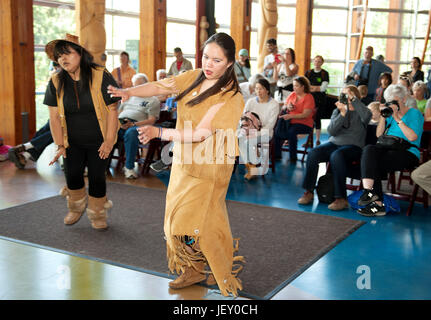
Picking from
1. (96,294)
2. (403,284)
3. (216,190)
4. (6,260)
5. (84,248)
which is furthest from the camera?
(84,248)

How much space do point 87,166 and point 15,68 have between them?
411cm

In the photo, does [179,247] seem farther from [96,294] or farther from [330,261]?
[330,261]

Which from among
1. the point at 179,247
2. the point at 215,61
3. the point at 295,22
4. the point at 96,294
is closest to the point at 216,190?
the point at 179,247

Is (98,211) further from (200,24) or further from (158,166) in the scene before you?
(200,24)

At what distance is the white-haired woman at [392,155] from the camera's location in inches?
186

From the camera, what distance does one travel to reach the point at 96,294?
Answer: 293cm

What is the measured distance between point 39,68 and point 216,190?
6694 millimetres

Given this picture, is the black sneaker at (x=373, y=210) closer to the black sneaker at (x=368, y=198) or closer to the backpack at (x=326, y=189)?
the black sneaker at (x=368, y=198)

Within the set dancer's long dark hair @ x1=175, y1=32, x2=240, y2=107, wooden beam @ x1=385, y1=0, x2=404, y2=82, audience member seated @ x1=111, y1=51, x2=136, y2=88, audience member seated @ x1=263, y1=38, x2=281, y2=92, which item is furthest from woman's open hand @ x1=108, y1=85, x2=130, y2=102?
wooden beam @ x1=385, y1=0, x2=404, y2=82

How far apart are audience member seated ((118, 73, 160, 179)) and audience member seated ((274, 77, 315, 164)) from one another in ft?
6.26

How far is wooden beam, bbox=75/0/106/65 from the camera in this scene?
726cm

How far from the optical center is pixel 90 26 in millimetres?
7293

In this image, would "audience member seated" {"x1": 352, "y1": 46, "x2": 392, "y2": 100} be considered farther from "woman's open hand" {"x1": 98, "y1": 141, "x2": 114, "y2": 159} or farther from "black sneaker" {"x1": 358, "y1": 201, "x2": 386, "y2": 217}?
"woman's open hand" {"x1": 98, "y1": 141, "x2": 114, "y2": 159}

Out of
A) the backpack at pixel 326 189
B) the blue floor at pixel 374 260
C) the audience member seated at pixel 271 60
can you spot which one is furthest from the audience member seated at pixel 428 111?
the audience member seated at pixel 271 60
